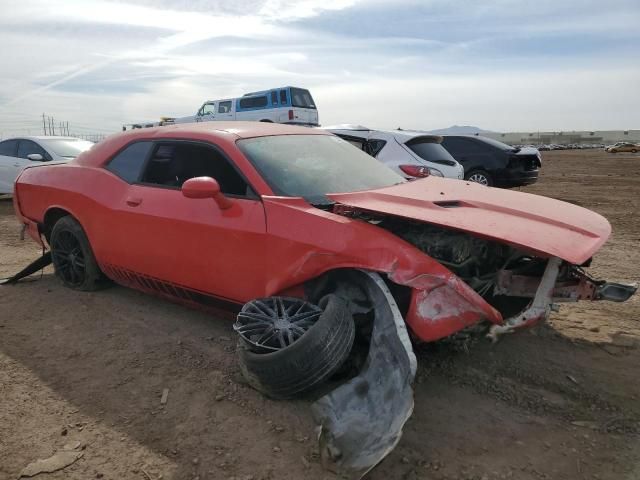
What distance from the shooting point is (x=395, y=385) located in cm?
240

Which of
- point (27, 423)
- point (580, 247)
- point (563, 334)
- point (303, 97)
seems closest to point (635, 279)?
point (563, 334)

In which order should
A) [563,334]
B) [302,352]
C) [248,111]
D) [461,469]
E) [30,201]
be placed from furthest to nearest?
1. [248,111]
2. [30,201]
3. [563,334]
4. [302,352]
5. [461,469]

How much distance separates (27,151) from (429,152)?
26.8 ft

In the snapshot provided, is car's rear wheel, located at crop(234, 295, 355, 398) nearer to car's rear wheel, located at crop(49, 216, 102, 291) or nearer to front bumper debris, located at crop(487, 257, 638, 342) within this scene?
front bumper debris, located at crop(487, 257, 638, 342)

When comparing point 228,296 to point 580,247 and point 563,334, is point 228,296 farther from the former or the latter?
point 563,334

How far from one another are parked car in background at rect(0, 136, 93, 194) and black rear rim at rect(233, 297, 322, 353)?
29.1 feet

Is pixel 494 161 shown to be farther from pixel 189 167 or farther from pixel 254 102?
pixel 254 102

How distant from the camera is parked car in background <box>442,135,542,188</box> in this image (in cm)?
1094

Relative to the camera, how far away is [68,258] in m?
4.66

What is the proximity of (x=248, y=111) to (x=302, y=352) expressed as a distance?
19.7 metres

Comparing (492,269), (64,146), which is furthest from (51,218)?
(64,146)

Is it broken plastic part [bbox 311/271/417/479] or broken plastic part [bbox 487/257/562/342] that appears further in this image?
broken plastic part [bbox 487/257/562/342]

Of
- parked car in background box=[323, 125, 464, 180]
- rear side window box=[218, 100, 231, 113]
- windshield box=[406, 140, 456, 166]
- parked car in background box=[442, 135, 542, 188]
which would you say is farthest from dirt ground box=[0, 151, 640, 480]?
rear side window box=[218, 100, 231, 113]

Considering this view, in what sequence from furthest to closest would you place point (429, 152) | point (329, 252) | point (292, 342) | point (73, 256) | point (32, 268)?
point (429, 152), point (32, 268), point (73, 256), point (329, 252), point (292, 342)
